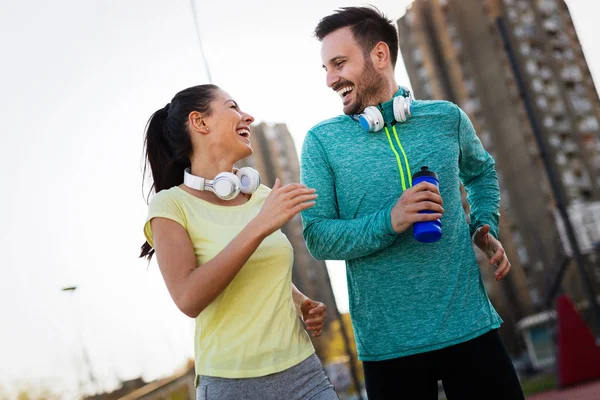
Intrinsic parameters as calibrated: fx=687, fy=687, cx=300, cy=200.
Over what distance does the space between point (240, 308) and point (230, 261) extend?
0.26 meters

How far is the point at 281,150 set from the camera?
80.8 metres

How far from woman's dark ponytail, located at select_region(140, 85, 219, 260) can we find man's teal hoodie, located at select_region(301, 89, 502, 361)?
1.46 feet

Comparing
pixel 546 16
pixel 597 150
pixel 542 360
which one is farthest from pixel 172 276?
pixel 546 16

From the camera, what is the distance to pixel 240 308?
2230 millimetres

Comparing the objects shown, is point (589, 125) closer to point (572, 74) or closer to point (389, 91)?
point (572, 74)

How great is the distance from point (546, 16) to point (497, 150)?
13773mm

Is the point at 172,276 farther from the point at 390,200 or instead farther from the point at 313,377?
the point at 390,200

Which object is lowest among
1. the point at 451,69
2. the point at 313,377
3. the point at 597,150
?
the point at 313,377

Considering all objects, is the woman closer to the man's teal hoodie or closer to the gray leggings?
the gray leggings

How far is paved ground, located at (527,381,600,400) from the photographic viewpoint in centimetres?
1079

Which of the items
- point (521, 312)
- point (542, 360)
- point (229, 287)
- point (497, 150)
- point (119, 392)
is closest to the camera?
point (229, 287)

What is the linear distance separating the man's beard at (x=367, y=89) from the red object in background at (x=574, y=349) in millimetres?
10831

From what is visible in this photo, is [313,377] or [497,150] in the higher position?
[497,150]

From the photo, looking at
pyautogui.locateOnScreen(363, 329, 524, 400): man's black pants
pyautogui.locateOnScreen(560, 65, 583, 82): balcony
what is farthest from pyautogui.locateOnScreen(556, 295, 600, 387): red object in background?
pyautogui.locateOnScreen(560, 65, 583, 82): balcony
